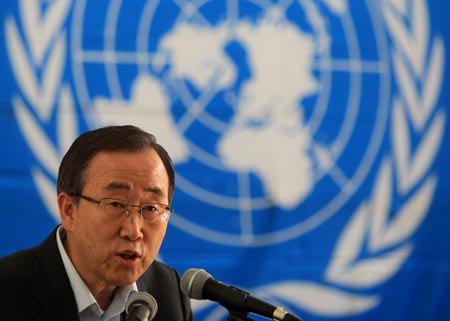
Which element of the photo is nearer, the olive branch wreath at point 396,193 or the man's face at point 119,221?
the man's face at point 119,221

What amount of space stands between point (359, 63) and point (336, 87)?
153 millimetres

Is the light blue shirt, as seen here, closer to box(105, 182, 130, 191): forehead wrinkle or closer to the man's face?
the man's face

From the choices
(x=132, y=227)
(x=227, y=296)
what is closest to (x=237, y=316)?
(x=227, y=296)

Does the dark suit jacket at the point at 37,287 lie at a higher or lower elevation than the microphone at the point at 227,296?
higher

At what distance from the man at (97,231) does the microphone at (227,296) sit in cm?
25

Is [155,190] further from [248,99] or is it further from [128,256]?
[248,99]

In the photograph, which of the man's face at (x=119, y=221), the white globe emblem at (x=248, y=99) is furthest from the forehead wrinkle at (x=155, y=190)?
the white globe emblem at (x=248, y=99)

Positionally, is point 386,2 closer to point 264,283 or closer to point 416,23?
point 416,23

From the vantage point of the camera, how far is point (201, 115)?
116 inches

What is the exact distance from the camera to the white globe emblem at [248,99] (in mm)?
2871

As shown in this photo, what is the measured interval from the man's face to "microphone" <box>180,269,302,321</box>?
24 centimetres

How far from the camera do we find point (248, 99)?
2.99 meters

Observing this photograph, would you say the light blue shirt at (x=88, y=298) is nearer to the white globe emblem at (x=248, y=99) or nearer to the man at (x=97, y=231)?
the man at (x=97, y=231)

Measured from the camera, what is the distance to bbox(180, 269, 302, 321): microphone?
4.44 feet
